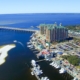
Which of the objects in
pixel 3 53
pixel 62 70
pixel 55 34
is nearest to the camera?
pixel 62 70

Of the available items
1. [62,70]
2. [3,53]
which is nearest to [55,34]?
[3,53]

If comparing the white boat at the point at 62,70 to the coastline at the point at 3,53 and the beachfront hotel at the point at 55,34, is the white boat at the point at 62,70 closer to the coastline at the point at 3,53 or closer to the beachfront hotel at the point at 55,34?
the coastline at the point at 3,53

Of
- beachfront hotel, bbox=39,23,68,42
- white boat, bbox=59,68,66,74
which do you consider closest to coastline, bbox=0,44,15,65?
beachfront hotel, bbox=39,23,68,42

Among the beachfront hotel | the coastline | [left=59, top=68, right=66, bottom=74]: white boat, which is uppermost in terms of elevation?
the beachfront hotel

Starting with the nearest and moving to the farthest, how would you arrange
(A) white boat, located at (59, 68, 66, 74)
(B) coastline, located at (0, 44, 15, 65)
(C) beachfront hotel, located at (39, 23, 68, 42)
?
(A) white boat, located at (59, 68, 66, 74), (B) coastline, located at (0, 44, 15, 65), (C) beachfront hotel, located at (39, 23, 68, 42)

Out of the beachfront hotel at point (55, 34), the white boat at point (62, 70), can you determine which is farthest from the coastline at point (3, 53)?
the white boat at point (62, 70)

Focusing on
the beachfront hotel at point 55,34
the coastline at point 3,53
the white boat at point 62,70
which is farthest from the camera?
the beachfront hotel at point 55,34

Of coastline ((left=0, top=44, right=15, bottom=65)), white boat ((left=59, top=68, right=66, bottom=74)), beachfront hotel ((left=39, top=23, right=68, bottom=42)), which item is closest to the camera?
white boat ((left=59, top=68, right=66, bottom=74))

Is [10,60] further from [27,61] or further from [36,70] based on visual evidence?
[36,70]

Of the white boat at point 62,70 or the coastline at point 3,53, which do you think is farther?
the coastline at point 3,53

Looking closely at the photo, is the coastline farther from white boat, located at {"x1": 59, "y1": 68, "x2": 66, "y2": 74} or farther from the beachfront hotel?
white boat, located at {"x1": 59, "y1": 68, "x2": 66, "y2": 74}

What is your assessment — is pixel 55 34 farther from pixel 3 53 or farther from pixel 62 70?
pixel 62 70

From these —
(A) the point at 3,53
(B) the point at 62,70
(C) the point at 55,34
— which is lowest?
(A) the point at 3,53
